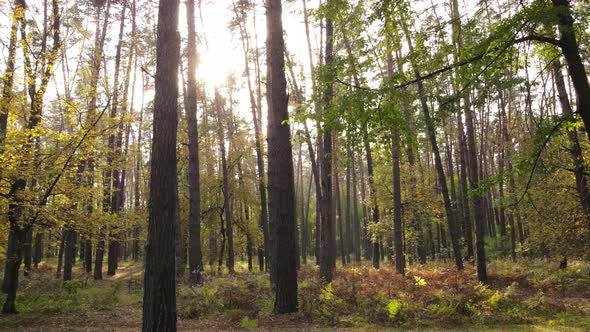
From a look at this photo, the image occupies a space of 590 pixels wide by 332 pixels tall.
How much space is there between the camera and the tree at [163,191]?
6508 mm

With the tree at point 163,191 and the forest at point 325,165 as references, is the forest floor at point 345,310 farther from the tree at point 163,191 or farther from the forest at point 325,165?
the tree at point 163,191

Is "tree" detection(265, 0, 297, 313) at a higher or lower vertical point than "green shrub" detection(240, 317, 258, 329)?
higher

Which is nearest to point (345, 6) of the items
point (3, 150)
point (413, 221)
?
point (3, 150)

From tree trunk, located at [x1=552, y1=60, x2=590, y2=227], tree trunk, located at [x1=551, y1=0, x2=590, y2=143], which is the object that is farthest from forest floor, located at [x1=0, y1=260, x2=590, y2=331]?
tree trunk, located at [x1=551, y1=0, x2=590, y2=143]

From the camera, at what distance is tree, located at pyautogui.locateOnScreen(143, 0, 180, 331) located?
651 cm

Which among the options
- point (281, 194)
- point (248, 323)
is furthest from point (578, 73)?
point (248, 323)

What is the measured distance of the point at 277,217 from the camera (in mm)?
9586

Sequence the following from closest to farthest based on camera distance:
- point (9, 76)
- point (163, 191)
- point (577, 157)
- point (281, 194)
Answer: point (163, 191)
point (281, 194)
point (9, 76)
point (577, 157)

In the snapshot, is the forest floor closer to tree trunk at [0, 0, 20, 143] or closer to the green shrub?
the green shrub

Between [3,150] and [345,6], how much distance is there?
27.0 ft

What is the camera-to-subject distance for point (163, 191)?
6773 millimetres

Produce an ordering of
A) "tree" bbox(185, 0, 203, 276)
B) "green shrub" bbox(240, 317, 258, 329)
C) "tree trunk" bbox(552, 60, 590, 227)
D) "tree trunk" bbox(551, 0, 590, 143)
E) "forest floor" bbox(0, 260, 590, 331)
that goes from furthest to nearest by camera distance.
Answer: "tree" bbox(185, 0, 203, 276) < "tree trunk" bbox(552, 60, 590, 227) < "forest floor" bbox(0, 260, 590, 331) < "green shrub" bbox(240, 317, 258, 329) < "tree trunk" bbox(551, 0, 590, 143)

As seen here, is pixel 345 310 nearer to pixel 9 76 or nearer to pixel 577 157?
pixel 577 157

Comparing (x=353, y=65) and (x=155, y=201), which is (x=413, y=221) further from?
(x=155, y=201)
